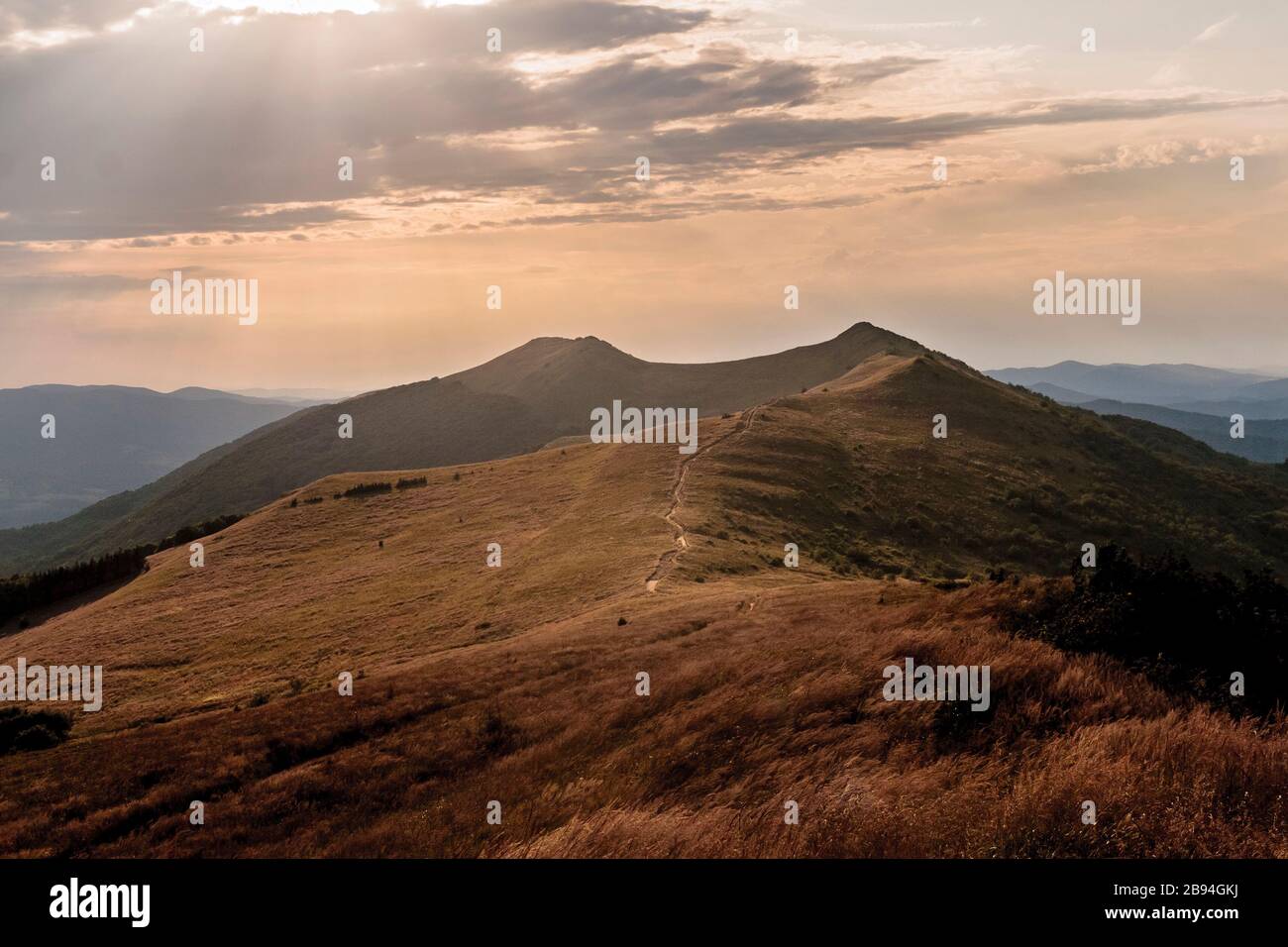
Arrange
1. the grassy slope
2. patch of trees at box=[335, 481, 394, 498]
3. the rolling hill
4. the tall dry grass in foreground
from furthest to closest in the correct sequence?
1. patch of trees at box=[335, 481, 394, 498]
2. the grassy slope
3. the rolling hill
4. the tall dry grass in foreground

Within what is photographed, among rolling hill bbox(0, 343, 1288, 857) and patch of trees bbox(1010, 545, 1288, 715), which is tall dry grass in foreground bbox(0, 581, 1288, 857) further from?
patch of trees bbox(1010, 545, 1288, 715)

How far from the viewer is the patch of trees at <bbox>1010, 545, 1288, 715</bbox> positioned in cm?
1189

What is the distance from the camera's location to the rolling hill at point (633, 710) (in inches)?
371

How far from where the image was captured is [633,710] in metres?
17.2

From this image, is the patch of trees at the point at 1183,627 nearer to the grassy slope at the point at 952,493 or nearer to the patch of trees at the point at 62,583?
the grassy slope at the point at 952,493

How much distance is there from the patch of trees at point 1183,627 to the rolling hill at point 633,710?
708 millimetres

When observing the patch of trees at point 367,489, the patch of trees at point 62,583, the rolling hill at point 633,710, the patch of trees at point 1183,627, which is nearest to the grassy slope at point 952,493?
the rolling hill at point 633,710

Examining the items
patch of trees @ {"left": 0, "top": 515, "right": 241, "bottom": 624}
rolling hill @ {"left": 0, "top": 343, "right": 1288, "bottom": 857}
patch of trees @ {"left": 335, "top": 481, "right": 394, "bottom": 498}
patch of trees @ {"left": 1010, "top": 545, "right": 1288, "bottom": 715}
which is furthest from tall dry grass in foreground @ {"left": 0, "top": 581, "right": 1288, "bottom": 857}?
Result: patch of trees @ {"left": 0, "top": 515, "right": 241, "bottom": 624}

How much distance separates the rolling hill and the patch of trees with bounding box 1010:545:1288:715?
27.9 inches

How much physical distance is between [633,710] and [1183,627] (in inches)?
429

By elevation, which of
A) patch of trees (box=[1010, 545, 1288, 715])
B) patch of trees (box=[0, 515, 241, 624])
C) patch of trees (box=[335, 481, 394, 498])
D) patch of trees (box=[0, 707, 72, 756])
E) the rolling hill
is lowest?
patch of trees (box=[0, 515, 241, 624])

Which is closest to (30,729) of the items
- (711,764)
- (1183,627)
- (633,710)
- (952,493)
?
(633,710)

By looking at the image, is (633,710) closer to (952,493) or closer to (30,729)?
(30,729)

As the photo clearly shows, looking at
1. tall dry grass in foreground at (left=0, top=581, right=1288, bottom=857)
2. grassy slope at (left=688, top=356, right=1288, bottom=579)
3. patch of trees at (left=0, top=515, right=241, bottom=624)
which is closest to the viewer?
tall dry grass in foreground at (left=0, top=581, right=1288, bottom=857)
